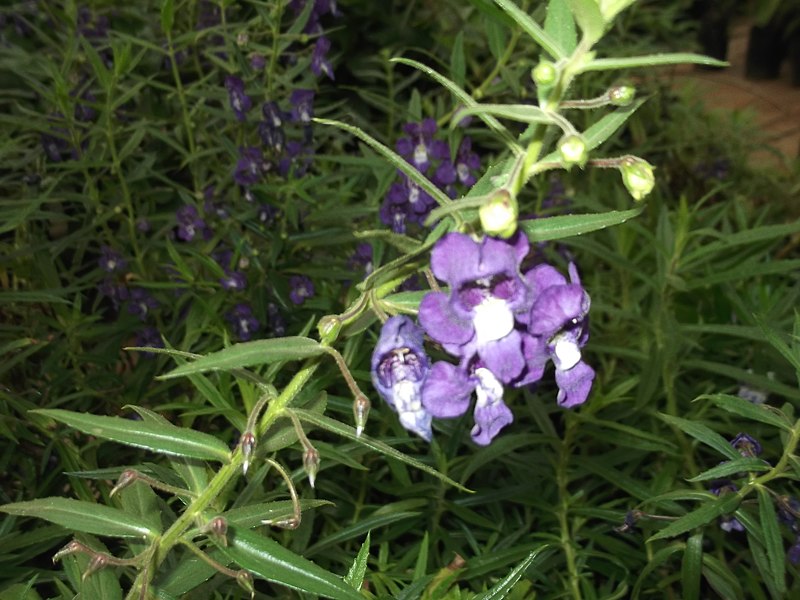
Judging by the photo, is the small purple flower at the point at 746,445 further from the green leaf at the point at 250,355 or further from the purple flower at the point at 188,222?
the purple flower at the point at 188,222

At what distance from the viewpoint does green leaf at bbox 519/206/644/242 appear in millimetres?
819

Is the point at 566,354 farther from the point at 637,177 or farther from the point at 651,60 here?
the point at 651,60

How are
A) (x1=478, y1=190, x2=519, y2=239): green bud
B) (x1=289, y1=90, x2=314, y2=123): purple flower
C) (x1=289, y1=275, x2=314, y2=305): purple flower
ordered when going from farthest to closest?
(x1=289, y1=90, x2=314, y2=123): purple flower → (x1=289, y1=275, x2=314, y2=305): purple flower → (x1=478, y1=190, x2=519, y2=239): green bud

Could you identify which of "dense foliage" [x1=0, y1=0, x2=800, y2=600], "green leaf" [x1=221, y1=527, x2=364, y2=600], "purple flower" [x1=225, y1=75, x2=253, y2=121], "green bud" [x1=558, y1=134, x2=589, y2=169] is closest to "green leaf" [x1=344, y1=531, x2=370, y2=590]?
"dense foliage" [x1=0, y1=0, x2=800, y2=600]

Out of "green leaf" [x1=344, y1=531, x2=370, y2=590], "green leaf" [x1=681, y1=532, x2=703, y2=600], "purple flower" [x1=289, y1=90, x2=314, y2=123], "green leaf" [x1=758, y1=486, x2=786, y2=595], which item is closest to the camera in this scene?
"green leaf" [x1=344, y1=531, x2=370, y2=590]

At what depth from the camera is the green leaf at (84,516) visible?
2.91 ft

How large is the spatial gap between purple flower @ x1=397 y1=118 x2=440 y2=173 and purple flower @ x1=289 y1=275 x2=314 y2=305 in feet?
1.23

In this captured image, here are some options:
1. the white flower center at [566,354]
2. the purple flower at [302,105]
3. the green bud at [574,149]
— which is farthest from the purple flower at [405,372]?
the purple flower at [302,105]

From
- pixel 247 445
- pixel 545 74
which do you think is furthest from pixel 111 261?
pixel 545 74

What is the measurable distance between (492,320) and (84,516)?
1.58ft

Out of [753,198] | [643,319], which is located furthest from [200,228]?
[753,198]

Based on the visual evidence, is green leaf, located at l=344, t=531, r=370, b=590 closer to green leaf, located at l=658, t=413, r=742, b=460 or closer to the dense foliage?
the dense foliage

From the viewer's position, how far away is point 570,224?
0.83 metres

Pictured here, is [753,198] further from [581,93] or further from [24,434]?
[24,434]
